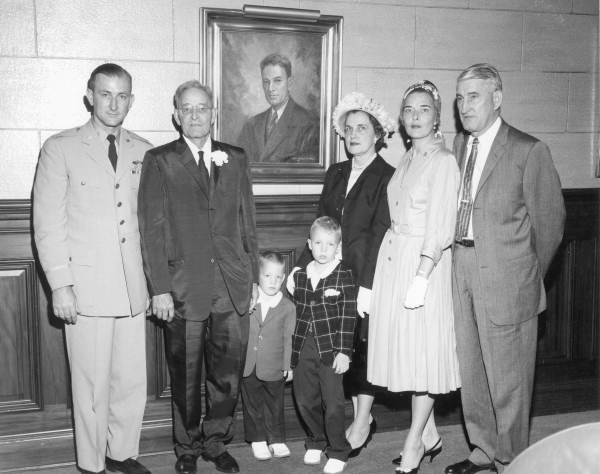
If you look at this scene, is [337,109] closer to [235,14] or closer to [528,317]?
[235,14]

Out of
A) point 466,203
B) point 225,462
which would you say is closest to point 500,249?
point 466,203

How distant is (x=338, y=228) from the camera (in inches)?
119

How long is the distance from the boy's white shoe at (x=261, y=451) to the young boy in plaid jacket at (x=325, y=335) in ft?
0.91

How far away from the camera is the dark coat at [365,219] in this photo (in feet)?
10.0

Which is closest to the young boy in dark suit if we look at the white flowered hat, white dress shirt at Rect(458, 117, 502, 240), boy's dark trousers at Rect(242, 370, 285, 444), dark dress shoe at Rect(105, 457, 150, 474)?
boy's dark trousers at Rect(242, 370, 285, 444)

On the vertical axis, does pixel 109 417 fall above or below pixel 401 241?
below

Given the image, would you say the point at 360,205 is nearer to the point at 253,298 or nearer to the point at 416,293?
the point at 416,293

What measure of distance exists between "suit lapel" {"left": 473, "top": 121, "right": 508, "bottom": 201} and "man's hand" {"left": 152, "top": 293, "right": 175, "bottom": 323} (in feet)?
4.77

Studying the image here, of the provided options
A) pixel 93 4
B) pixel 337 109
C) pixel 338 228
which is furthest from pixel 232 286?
pixel 93 4

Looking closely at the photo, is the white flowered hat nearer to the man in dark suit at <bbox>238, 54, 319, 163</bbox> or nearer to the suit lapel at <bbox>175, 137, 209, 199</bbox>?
the man in dark suit at <bbox>238, 54, 319, 163</bbox>

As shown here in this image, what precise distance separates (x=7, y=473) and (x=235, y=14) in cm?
252

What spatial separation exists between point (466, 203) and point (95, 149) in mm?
1677

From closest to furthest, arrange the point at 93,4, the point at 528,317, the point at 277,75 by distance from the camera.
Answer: the point at 528,317
the point at 93,4
the point at 277,75

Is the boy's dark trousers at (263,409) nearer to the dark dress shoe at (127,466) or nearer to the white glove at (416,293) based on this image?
the dark dress shoe at (127,466)
